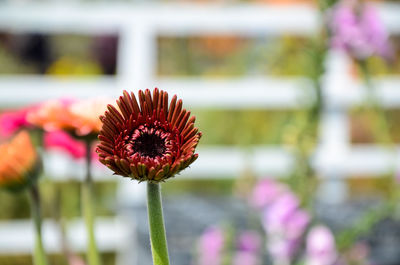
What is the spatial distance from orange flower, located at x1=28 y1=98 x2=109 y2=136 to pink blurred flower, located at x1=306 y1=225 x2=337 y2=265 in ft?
0.93

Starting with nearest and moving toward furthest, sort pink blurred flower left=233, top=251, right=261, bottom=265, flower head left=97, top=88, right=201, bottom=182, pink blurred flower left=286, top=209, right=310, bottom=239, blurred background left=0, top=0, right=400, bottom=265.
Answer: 1. flower head left=97, top=88, right=201, bottom=182
2. pink blurred flower left=286, top=209, right=310, bottom=239
3. pink blurred flower left=233, top=251, right=261, bottom=265
4. blurred background left=0, top=0, right=400, bottom=265

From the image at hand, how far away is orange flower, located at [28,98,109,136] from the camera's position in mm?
419

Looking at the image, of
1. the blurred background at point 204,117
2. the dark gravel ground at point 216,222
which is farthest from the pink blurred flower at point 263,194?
the blurred background at point 204,117

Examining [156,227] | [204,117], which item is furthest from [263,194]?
[204,117]

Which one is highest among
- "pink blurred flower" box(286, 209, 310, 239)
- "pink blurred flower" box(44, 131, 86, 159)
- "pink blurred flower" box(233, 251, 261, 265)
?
"pink blurred flower" box(44, 131, 86, 159)

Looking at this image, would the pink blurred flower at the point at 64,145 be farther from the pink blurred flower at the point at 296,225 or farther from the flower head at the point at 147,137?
the flower head at the point at 147,137

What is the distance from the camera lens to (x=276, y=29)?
3.53m

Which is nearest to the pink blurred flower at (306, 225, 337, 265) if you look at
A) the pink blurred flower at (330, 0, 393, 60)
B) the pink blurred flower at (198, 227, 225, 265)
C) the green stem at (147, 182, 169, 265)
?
the pink blurred flower at (330, 0, 393, 60)

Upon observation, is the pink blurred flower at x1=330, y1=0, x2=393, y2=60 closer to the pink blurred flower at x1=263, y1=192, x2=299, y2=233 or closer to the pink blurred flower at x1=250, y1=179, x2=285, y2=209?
the pink blurred flower at x1=263, y1=192, x2=299, y2=233

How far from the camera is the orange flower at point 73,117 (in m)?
0.42

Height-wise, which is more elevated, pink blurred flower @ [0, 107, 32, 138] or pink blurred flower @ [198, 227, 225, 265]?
pink blurred flower @ [0, 107, 32, 138]

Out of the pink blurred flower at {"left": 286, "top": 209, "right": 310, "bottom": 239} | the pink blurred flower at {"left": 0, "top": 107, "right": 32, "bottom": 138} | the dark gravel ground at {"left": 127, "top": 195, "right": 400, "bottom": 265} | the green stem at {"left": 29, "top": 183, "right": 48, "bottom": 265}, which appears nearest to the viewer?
the green stem at {"left": 29, "top": 183, "right": 48, "bottom": 265}

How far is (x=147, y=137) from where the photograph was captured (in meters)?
0.23

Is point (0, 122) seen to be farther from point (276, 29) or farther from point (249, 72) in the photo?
point (249, 72)
